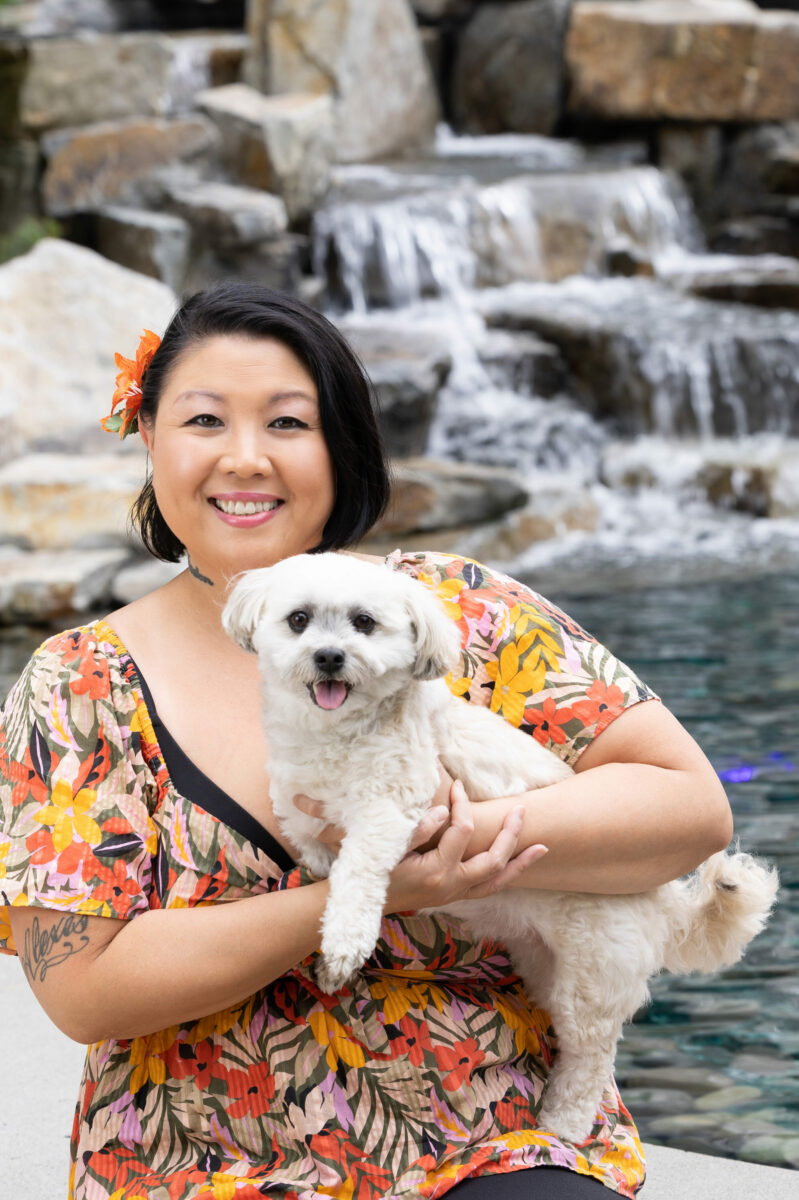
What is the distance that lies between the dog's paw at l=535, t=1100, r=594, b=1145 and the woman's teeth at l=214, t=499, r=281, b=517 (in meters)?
1.06

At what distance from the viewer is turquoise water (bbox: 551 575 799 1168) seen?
3.04 metres

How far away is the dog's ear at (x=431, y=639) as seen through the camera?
1.82 metres

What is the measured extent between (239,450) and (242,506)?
9cm

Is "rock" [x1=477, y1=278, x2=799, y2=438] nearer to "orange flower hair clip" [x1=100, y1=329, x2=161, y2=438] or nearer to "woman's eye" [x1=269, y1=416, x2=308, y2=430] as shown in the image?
"orange flower hair clip" [x1=100, y1=329, x2=161, y2=438]

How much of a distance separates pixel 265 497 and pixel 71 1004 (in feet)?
2.65

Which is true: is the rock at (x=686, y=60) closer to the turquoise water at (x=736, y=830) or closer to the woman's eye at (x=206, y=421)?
the turquoise water at (x=736, y=830)

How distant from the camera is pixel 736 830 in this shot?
15.0ft

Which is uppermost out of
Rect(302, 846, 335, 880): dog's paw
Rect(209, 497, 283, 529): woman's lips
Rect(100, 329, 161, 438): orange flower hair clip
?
Rect(100, 329, 161, 438): orange flower hair clip

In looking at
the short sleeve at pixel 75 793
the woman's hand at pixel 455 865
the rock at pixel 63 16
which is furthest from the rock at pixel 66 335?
the woman's hand at pixel 455 865

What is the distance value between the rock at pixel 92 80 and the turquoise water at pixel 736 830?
7028 mm

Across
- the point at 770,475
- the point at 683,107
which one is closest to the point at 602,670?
the point at 770,475

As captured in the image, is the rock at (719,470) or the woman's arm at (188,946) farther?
the rock at (719,470)

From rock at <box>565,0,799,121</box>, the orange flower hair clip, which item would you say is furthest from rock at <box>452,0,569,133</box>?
the orange flower hair clip

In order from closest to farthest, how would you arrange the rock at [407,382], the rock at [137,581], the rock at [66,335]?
the rock at [137,581], the rock at [66,335], the rock at [407,382]
